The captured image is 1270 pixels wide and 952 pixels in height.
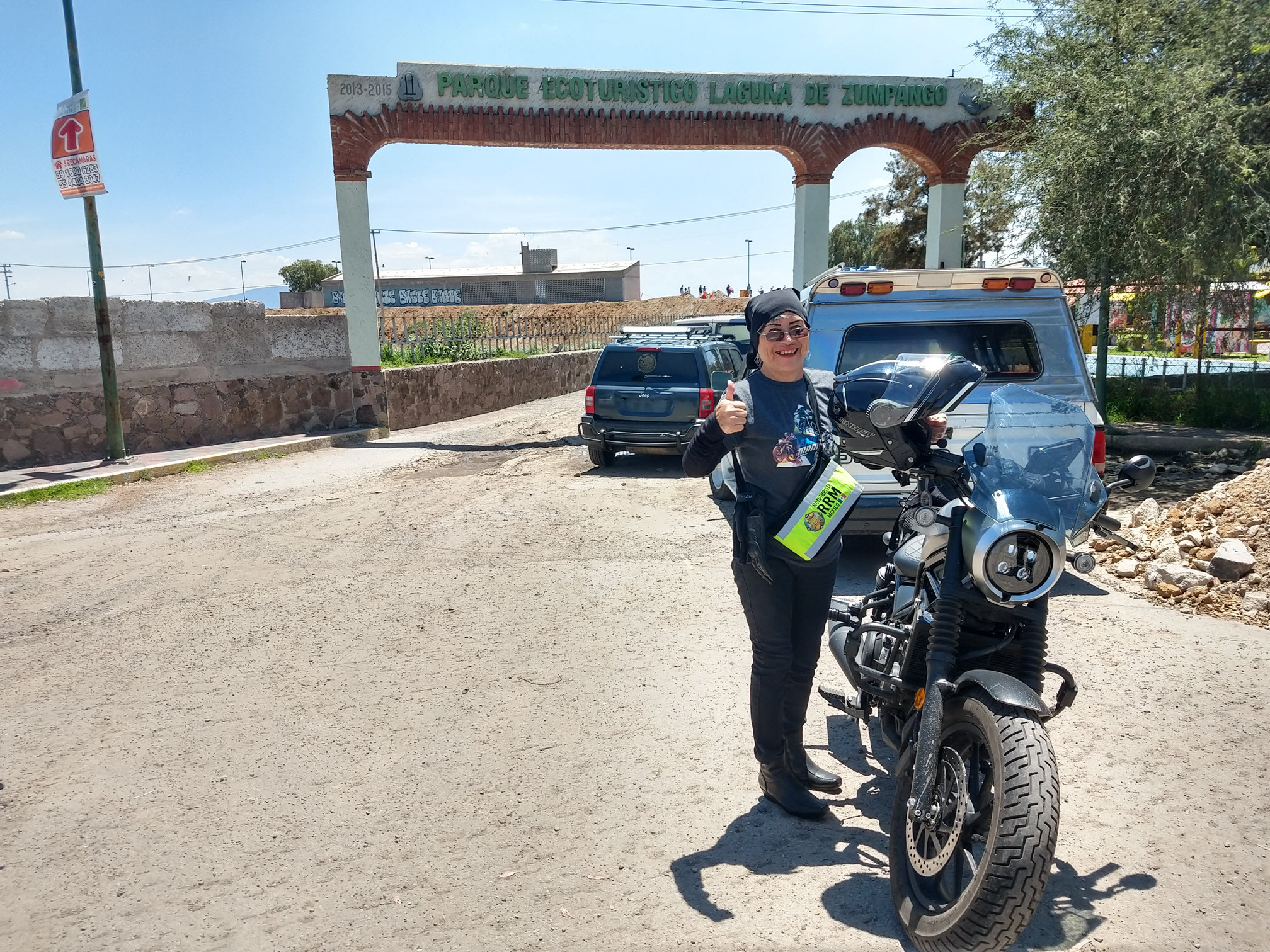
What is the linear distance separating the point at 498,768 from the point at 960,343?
4.85m

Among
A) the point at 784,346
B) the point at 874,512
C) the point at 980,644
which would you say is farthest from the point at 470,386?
the point at 980,644

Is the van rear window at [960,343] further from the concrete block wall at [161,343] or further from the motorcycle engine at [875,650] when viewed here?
the concrete block wall at [161,343]

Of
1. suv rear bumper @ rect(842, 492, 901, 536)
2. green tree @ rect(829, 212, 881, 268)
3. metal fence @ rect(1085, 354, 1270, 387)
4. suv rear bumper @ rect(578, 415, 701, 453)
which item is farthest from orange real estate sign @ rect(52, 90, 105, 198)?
green tree @ rect(829, 212, 881, 268)

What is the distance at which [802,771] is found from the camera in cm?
384

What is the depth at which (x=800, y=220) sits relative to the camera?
1816 cm

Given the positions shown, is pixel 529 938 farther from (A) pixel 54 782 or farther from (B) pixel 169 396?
(B) pixel 169 396

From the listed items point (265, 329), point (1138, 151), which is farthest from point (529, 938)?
point (265, 329)

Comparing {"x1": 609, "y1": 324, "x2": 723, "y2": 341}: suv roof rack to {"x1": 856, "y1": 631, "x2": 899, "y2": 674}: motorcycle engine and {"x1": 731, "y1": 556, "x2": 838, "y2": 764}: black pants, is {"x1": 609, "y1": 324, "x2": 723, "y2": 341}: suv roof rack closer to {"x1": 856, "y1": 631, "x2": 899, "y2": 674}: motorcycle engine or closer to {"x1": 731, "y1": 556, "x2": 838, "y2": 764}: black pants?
{"x1": 856, "y1": 631, "x2": 899, "y2": 674}: motorcycle engine

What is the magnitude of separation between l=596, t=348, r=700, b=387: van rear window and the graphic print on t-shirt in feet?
29.1

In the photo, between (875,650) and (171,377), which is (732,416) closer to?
(875,650)

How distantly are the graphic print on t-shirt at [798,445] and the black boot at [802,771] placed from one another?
111 cm

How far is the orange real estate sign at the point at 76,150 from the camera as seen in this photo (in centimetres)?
1230

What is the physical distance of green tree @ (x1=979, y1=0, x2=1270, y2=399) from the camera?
12.5m

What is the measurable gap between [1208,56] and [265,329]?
14.7 metres
